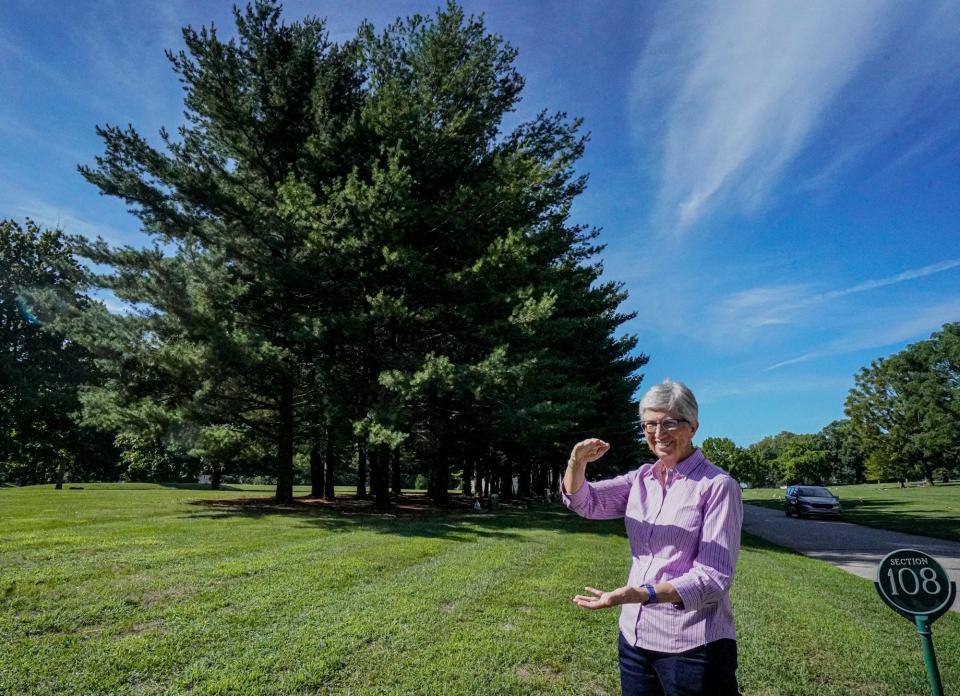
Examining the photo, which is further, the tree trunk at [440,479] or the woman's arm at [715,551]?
the tree trunk at [440,479]

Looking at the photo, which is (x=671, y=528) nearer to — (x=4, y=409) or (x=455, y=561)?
(x=455, y=561)

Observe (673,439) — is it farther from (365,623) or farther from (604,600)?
(365,623)

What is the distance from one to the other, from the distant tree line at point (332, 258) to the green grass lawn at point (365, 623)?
6.29 meters

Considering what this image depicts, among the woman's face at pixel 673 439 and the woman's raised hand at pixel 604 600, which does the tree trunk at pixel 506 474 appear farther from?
the woman's raised hand at pixel 604 600

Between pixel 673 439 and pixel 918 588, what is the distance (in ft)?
5.48

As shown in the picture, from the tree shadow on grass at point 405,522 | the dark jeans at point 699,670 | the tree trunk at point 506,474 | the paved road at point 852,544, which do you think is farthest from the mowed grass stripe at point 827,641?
the tree trunk at point 506,474

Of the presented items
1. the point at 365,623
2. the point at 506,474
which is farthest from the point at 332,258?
the point at 506,474

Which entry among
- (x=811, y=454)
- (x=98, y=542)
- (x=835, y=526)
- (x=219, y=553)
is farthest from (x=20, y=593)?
(x=811, y=454)

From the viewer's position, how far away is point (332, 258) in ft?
54.1

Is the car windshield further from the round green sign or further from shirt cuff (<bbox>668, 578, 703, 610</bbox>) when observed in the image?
shirt cuff (<bbox>668, 578, 703, 610</bbox>)

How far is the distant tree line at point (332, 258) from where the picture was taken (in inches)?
613

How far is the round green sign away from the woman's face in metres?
1.32

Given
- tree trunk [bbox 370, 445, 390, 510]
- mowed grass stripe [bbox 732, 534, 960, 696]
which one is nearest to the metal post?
mowed grass stripe [bbox 732, 534, 960, 696]

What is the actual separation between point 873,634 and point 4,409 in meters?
41.5
